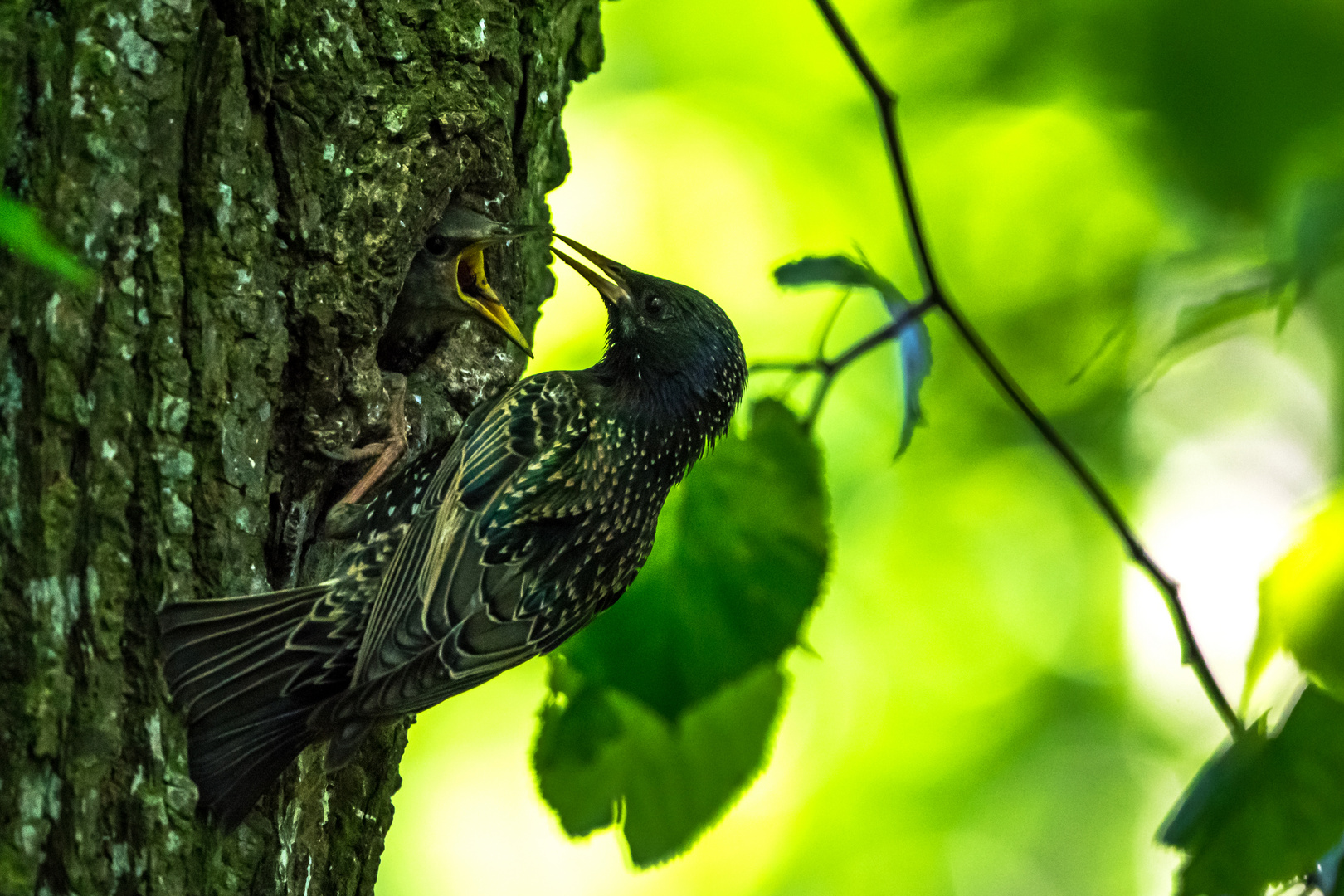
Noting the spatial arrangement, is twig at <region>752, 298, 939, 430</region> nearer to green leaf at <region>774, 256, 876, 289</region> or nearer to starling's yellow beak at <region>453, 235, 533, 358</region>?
green leaf at <region>774, 256, 876, 289</region>

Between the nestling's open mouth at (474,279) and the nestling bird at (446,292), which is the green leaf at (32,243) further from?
the nestling's open mouth at (474,279)

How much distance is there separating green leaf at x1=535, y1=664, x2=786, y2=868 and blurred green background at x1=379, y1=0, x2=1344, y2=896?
232 cm

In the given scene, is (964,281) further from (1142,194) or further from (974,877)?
(974,877)

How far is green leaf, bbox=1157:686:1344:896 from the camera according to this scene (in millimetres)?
1685

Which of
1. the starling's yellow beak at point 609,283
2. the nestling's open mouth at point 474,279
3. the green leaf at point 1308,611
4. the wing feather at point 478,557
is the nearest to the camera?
the green leaf at point 1308,611

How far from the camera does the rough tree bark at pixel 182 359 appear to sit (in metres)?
1.99

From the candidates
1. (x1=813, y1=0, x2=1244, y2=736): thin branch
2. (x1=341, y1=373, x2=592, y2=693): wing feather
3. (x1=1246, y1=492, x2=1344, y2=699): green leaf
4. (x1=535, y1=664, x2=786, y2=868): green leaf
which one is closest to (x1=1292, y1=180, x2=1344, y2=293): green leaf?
(x1=1246, y1=492, x2=1344, y2=699): green leaf

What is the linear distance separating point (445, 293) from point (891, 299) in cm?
153

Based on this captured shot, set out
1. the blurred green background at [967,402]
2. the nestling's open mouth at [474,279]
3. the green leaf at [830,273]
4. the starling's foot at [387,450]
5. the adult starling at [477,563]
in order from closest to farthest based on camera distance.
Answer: the green leaf at [830,273]
the adult starling at [477,563]
the starling's foot at [387,450]
the nestling's open mouth at [474,279]
the blurred green background at [967,402]

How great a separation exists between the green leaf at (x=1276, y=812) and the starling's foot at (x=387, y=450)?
1.91 meters

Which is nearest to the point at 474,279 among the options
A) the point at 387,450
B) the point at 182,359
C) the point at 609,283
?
the point at 609,283

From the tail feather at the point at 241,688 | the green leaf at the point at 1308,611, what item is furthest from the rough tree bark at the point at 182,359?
the green leaf at the point at 1308,611

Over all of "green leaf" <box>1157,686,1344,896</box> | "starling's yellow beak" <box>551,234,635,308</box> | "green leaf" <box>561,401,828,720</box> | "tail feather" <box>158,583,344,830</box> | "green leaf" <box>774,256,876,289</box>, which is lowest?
"green leaf" <box>1157,686,1344,896</box>

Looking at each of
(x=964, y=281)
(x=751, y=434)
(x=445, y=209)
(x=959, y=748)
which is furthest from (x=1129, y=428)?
(x=751, y=434)
